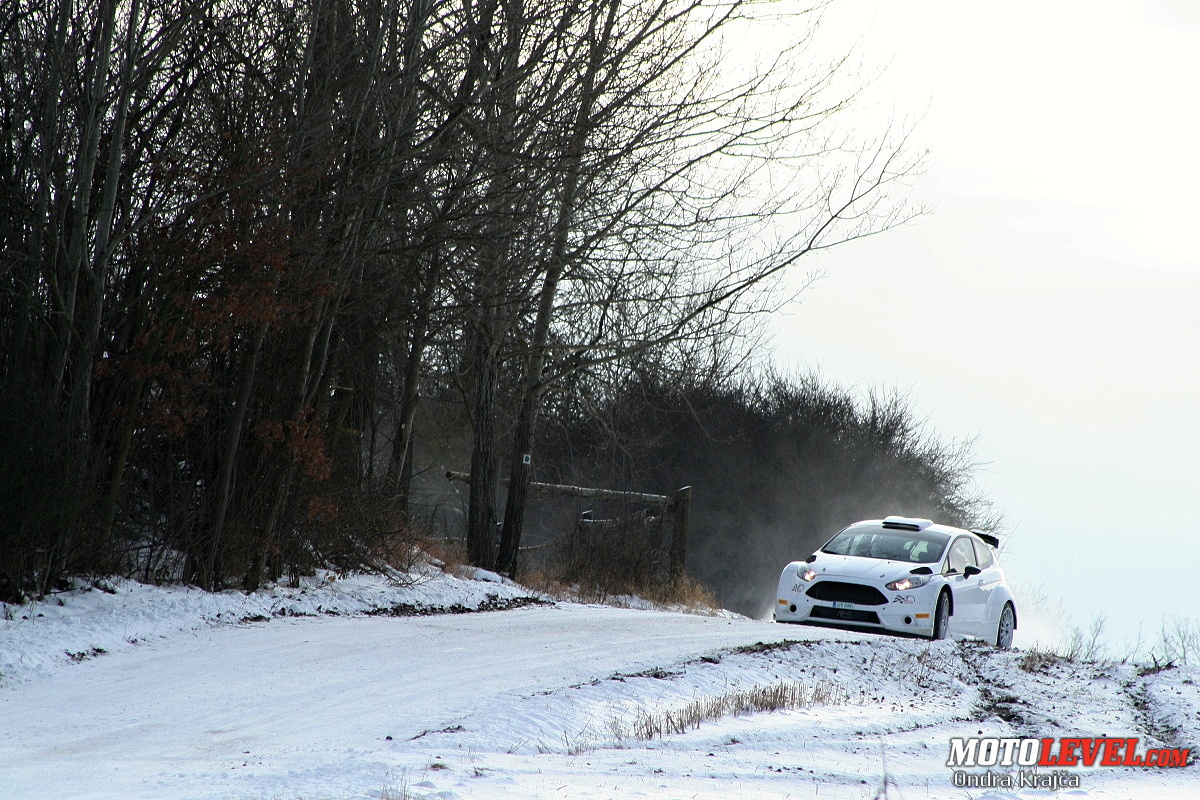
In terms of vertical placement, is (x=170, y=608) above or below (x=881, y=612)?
below

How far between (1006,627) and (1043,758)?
8673mm

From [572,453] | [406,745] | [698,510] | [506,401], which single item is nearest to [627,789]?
[406,745]

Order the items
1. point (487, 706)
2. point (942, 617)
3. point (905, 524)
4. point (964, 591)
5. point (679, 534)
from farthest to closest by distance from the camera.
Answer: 1. point (679, 534)
2. point (905, 524)
3. point (964, 591)
4. point (942, 617)
5. point (487, 706)

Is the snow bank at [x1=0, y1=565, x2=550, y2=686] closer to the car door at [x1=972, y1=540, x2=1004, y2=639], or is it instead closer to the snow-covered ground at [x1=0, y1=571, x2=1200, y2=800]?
the snow-covered ground at [x1=0, y1=571, x2=1200, y2=800]

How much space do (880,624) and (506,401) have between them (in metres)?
13.2

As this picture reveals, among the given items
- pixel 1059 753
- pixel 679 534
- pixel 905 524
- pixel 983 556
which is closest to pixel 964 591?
pixel 905 524

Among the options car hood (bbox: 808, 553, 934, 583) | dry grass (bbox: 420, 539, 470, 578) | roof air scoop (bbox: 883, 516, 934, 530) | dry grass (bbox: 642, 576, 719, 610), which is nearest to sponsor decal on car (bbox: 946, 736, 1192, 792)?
car hood (bbox: 808, 553, 934, 583)

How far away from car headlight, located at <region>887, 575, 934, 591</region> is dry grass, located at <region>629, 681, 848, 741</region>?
4.54m

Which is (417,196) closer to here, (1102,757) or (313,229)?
(313,229)

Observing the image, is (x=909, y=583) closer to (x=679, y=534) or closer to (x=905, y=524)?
(x=905, y=524)

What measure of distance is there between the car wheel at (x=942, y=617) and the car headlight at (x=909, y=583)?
0.25 metres

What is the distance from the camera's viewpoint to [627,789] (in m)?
5.47

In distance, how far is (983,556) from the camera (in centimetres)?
1530

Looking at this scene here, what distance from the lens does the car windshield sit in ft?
46.5
